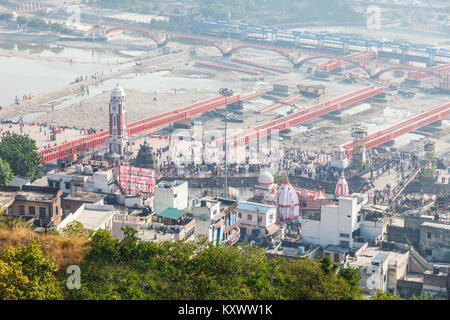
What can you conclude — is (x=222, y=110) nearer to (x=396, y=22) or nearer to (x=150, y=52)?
(x=150, y=52)

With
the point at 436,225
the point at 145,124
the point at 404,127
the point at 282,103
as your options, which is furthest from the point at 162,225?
the point at 282,103

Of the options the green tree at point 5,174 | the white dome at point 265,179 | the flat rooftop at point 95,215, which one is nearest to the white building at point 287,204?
the white dome at point 265,179

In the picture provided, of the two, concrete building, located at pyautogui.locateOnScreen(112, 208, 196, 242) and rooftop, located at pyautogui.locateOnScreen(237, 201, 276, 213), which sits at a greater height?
concrete building, located at pyautogui.locateOnScreen(112, 208, 196, 242)

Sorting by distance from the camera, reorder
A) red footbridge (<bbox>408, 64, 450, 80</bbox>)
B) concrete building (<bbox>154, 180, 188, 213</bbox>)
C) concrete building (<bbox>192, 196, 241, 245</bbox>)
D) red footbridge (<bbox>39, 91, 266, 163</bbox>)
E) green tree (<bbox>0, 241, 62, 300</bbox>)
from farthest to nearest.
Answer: red footbridge (<bbox>408, 64, 450, 80</bbox>), red footbridge (<bbox>39, 91, 266, 163</bbox>), concrete building (<bbox>154, 180, 188, 213</bbox>), concrete building (<bbox>192, 196, 241, 245</bbox>), green tree (<bbox>0, 241, 62, 300</bbox>)

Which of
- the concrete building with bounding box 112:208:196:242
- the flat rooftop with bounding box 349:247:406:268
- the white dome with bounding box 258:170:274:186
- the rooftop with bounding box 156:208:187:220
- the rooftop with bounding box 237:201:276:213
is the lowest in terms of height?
the flat rooftop with bounding box 349:247:406:268

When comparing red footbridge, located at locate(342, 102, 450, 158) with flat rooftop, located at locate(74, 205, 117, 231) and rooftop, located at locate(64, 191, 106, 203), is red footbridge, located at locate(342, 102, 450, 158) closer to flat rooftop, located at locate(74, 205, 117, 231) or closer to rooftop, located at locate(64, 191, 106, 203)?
rooftop, located at locate(64, 191, 106, 203)

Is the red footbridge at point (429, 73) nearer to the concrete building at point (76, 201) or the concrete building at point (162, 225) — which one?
the concrete building at point (76, 201)

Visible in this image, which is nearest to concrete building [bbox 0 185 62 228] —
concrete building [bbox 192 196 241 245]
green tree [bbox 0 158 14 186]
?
green tree [bbox 0 158 14 186]
